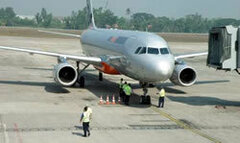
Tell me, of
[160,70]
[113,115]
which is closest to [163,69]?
[160,70]

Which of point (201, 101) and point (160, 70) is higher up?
point (160, 70)

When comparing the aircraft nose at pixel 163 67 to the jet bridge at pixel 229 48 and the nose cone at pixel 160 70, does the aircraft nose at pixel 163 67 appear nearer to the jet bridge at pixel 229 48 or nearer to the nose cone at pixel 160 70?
the nose cone at pixel 160 70

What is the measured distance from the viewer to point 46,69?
43.0 m

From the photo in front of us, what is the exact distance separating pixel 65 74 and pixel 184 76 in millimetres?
8681

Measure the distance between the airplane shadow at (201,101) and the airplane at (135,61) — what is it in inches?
57.2

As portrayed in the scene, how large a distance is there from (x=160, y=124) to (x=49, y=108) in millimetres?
6538

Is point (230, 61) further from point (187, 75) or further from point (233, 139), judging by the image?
point (233, 139)

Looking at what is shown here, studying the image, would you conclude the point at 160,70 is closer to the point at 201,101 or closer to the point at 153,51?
the point at 153,51

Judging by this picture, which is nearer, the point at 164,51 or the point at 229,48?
the point at 164,51

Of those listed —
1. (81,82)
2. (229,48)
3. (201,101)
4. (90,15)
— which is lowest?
(201,101)

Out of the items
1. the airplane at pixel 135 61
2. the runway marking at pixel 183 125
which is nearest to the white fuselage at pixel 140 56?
the airplane at pixel 135 61

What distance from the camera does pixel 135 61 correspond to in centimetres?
2386

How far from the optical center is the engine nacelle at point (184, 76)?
2831 cm

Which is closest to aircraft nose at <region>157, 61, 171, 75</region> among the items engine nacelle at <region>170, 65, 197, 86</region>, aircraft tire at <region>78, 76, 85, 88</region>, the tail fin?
engine nacelle at <region>170, 65, 197, 86</region>
